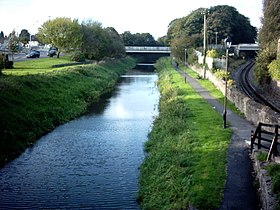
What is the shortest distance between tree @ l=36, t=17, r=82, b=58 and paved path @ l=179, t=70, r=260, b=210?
147 feet

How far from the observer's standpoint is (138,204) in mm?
15695

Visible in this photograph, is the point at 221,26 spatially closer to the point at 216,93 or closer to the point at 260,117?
the point at 216,93

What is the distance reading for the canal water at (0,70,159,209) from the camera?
1627 centimetres

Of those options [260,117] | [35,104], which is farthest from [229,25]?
[260,117]

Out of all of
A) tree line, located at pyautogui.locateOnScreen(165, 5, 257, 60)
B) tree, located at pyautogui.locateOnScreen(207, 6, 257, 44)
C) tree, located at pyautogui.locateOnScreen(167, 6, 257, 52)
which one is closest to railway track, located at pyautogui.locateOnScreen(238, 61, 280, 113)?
tree line, located at pyautogui.locateOnScreen(165, 5, 257, 60)

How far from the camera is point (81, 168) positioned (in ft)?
66.1

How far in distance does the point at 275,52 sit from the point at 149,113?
630 inches

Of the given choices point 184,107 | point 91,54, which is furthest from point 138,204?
→ point 91,54

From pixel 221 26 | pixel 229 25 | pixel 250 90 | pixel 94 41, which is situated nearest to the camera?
pixel 250 90

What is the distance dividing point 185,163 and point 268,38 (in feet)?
118

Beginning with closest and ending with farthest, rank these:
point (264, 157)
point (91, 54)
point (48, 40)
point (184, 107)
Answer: point (264, 157) → point (184, 107) → point (48, 40) → point (91, 54)

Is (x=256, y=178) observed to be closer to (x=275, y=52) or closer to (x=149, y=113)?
(x=149, y=113)

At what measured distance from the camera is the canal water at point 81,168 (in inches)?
640

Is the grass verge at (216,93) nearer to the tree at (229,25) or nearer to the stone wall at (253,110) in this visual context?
the stone wall at (253,110)
